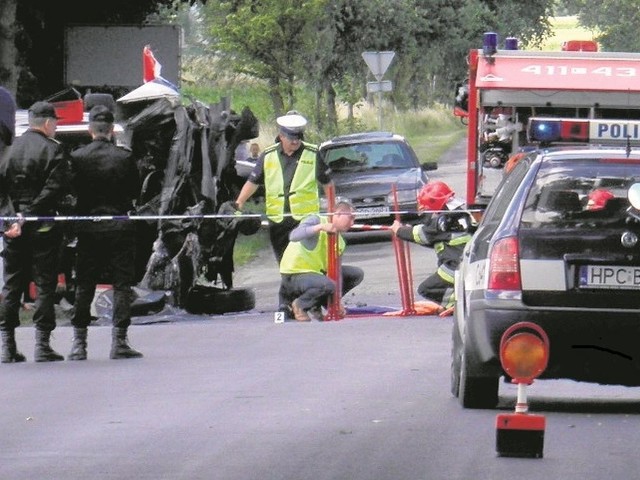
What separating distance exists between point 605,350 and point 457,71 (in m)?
68.7

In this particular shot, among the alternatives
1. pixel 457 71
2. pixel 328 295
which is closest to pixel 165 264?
pixel 328 295

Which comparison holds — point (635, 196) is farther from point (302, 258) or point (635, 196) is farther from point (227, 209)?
point (227, 209)

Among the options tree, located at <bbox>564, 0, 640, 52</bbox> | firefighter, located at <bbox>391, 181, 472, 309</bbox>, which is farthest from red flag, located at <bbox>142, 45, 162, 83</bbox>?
tree, located at <bbox>564, 0, 640, 52</bbox>

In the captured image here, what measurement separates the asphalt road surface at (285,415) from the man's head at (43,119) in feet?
5.58

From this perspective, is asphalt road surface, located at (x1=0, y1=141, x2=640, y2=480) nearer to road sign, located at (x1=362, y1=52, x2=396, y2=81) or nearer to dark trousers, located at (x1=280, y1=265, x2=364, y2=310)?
dark trousers, located at (x1=280, y1=265, x2=364, y2=310)

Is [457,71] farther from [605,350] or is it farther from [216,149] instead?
[605,350]

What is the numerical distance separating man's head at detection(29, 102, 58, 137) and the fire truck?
765cm

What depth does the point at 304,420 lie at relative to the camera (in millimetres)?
10406

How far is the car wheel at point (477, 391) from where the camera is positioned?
10617mm

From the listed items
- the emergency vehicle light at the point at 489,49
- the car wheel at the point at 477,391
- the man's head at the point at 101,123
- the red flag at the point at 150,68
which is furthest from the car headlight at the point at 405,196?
the car wheel at the point at 477,391

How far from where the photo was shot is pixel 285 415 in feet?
34.9

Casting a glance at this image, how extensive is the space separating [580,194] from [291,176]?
763 cm

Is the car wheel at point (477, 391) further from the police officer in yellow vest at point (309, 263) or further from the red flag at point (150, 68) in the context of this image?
the red flag at point (150, 68)

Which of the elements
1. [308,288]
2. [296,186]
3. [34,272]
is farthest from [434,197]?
[34,272]
